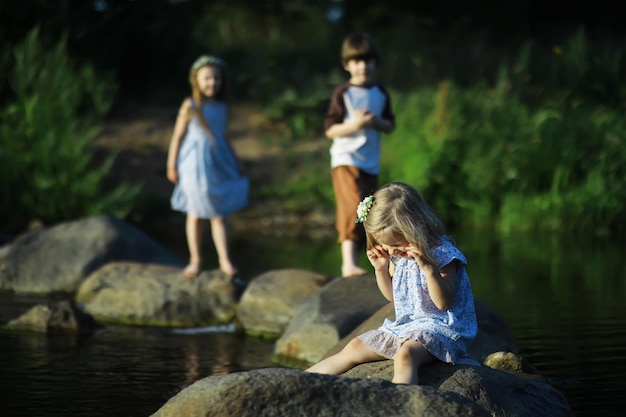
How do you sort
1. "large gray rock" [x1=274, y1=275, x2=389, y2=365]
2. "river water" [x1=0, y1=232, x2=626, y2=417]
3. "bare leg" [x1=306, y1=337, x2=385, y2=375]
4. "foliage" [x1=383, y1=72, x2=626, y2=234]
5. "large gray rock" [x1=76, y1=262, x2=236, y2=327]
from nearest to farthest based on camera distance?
"bare leg" [x1=306, y1=337, x2=385, y2=375] < "river water" [x1=0, y1=232, x2=626, y2=417] < "large gray rock" [x1=274, y1=275, x2=389, y2=365] < "large gray rock" [x1=76, y1=262, x2=236, y2=327] < "foliage" [x1=383, y1=72, x2=626, y2=234]

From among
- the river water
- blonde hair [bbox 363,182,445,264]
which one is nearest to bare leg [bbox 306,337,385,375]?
blonde hair [bbox 363,182,445,264]

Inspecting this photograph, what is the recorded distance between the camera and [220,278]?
8906mm

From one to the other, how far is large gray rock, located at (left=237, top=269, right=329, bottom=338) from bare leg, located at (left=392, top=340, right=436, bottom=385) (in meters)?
3.26

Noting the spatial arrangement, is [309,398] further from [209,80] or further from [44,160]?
[44,160]

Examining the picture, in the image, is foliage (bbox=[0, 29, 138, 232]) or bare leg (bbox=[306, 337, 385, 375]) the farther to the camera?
foliage (bbox=[0, 29, 138, 232])

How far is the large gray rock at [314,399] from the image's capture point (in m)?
4.28

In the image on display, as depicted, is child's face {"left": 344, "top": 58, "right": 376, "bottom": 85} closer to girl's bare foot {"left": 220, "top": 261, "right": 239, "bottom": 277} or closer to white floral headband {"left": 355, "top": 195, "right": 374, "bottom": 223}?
girl's bare foot {"left": 220, "top": 261, "right": 239, "bottom": 277}

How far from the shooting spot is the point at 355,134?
8.31m

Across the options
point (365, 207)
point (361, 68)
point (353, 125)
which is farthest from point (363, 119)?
point (365, 207)

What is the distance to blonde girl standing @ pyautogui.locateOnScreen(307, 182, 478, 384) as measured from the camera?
4.93 meters

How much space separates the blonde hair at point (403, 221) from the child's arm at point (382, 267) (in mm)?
49

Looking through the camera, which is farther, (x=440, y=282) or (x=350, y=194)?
(x=350, y=194)

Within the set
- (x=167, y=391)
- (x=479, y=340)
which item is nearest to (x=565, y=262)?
(x=479, y=340)

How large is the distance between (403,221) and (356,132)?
11.1 ft
